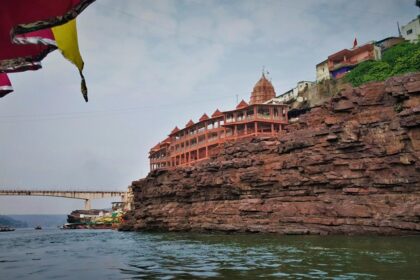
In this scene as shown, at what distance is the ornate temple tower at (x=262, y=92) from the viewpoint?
77250 mm

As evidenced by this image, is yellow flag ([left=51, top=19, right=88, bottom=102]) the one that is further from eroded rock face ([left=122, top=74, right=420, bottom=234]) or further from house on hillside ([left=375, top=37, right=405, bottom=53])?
house on hillside ([left=375, top=37, right=405, bottom=53])

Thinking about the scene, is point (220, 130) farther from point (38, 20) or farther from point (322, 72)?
point (38, 20)

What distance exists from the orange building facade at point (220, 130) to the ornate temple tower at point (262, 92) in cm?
1451

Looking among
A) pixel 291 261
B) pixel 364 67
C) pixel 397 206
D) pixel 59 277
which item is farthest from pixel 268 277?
pixel 364 67

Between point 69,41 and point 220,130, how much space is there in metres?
56.6

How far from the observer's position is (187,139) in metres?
65.7

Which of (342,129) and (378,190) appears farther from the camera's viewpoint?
(342,129)

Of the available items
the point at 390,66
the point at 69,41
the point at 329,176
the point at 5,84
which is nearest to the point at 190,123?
the point at 390,66

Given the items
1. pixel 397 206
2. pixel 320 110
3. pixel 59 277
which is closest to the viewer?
pixel 59 277

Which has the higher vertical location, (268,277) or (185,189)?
(185,189)

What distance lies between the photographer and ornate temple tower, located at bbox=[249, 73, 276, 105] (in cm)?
7725

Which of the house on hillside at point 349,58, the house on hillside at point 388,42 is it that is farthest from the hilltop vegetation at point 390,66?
the house on hillside at point 388,42

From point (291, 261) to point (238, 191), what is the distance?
23523 millimetres

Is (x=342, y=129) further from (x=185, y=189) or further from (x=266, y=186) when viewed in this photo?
(x=185, y=189)
